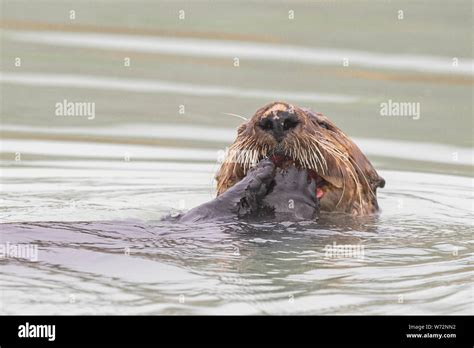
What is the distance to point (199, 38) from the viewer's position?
15.3 meters

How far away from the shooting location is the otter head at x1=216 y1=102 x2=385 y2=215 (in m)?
7.25

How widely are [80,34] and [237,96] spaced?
3.20 m

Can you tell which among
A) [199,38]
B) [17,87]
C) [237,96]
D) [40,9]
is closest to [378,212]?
[237,96]

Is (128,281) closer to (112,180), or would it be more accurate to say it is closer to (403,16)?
(112,180)
